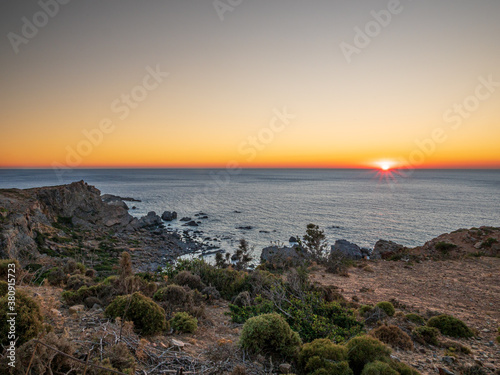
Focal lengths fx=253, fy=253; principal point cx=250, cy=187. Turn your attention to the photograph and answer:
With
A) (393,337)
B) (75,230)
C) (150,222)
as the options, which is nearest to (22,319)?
(393,337)

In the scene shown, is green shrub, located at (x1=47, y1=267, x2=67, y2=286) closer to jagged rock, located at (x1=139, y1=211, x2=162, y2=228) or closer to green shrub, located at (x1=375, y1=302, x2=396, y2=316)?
green shrub, located at (x1=375, y1=302, x2=396, y2=316)

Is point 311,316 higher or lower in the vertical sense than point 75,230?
higher

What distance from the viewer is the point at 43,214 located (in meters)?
35.7

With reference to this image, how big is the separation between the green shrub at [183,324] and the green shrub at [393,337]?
5161 mm

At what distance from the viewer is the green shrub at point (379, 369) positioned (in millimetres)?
4418

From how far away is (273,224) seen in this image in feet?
166

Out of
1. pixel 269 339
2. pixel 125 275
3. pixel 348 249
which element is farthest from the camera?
pixel 348 249

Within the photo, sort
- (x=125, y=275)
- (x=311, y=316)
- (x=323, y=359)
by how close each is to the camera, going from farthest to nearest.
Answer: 1. (x=125, y=275)
2. (x=311, y=316)
3. (x=323, y=359)

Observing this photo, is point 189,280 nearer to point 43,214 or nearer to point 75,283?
point 75,283

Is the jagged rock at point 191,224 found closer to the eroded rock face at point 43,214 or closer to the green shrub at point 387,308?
the eroded rock face at point 43,214

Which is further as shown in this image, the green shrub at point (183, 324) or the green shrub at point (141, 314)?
the green shrub at point (183, 324)

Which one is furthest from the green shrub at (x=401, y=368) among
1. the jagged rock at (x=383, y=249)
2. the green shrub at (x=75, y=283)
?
the jagged rock at (x=383, y=249)

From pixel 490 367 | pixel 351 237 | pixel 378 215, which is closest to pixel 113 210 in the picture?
pixel 351 237

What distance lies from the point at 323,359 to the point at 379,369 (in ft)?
3.24
